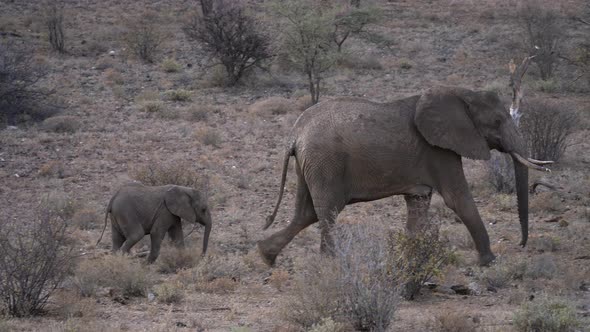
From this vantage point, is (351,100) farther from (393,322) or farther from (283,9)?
(283,9)

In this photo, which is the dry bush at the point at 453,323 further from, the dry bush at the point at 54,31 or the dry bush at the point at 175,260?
the dry bush at the point at 54,31

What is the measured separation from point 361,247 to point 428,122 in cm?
298

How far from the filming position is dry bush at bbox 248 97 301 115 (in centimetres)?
2097

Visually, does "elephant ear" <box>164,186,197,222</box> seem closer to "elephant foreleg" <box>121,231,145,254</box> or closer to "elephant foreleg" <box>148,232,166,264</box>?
"elephant foreleg" <box>148,232,166,264</box>

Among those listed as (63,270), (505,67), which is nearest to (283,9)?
(505,67)

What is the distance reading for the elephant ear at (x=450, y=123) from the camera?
32.1ft

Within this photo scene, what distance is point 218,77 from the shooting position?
80.6ft

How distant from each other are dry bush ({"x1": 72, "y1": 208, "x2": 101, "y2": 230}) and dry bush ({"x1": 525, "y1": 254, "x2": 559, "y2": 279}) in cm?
630

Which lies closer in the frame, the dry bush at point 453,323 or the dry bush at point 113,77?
the dry bush at point 453,323

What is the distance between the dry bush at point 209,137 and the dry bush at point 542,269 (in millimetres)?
9282

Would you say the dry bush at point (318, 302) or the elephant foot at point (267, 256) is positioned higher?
the dry bush at point (318, 302)

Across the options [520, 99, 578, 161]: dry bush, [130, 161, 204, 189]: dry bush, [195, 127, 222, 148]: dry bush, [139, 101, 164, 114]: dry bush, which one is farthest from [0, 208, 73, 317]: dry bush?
[139, 101, 164, 114]: dry bush

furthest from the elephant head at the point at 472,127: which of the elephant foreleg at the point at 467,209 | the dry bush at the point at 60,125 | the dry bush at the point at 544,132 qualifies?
the dry bush at the point at 60,125

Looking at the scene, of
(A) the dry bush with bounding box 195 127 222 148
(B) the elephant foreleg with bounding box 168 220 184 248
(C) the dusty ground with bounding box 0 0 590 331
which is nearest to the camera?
(C) the dusty ground with bounding box 0 0 590 331
